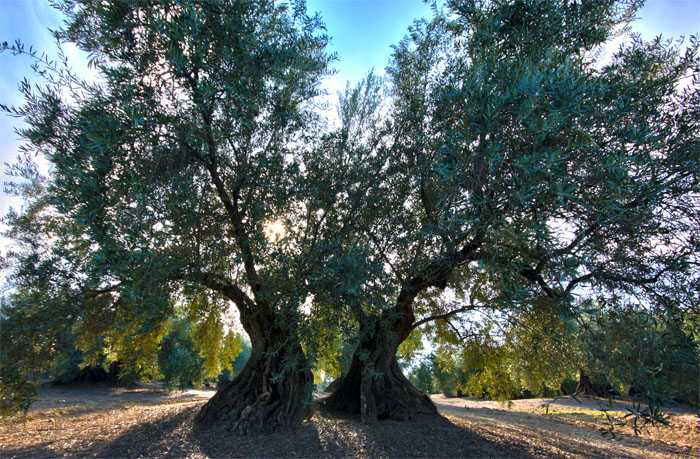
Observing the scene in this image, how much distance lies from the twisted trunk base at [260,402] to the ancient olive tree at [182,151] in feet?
1.11

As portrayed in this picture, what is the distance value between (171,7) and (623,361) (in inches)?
342

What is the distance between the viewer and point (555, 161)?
167 inches

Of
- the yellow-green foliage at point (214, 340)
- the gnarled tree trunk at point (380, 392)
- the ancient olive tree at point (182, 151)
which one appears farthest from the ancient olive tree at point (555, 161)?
the yellow-green foliage at point (214, 340)

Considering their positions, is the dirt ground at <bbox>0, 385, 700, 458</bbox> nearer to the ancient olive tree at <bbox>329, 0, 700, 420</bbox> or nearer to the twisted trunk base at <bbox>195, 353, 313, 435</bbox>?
the twisted trunk base at <bbox>195, 353, 313, 435</bbox>

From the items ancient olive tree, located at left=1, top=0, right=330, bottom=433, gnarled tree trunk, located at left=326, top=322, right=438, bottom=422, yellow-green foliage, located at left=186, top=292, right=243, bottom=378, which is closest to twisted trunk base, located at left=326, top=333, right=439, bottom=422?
gnarled tree trunk, located at left=326, top=322, right=438, bottom=422

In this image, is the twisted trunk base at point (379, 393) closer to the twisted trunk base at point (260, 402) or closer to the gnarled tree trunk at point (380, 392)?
the gnarled tree trunk at point (380, 392)

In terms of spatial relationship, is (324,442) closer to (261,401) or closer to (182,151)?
(261,401)

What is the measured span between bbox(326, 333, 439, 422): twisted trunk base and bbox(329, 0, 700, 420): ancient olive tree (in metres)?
3.57

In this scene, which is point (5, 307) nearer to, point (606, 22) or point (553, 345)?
point (553, 345)

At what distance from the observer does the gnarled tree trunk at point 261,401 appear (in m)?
8.64

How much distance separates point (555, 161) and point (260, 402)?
27.8 ft

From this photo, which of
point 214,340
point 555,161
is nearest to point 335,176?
point 555,161

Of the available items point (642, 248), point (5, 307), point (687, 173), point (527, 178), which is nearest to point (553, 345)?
point (642, 248)

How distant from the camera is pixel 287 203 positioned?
7855 millimetres
